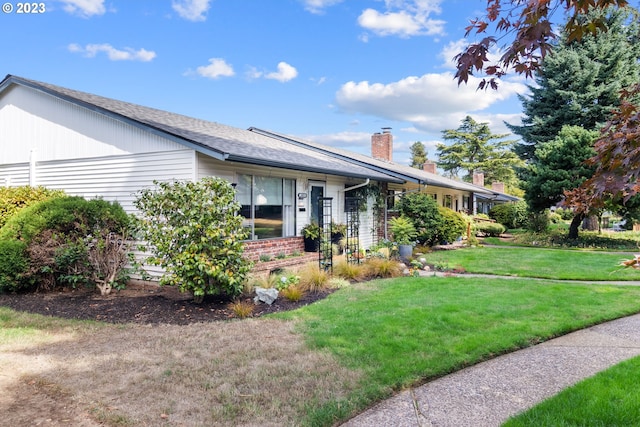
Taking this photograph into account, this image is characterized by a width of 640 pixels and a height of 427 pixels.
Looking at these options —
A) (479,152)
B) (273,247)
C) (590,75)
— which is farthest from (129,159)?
(479,152)

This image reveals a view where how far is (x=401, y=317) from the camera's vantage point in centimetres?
576

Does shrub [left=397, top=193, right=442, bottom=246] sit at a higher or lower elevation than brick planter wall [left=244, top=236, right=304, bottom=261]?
higher

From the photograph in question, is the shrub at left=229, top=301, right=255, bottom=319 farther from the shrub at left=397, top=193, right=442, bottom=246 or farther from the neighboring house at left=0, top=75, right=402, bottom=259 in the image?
the shrub at left=397, top=193, right=442, bottom=246

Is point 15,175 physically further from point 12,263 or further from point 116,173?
point 12,263

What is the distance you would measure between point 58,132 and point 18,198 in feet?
6.32

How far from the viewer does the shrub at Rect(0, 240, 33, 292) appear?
7535mm

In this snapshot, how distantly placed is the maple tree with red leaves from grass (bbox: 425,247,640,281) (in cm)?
795

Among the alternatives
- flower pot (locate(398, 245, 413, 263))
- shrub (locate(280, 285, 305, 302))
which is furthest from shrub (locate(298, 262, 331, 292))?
flower pot (locate(398, 245, 413, 263))

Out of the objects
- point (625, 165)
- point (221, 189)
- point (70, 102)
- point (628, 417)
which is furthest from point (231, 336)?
point (70, 102)

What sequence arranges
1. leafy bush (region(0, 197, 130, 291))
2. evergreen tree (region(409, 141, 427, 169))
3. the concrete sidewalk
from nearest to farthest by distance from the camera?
the concrete sidewalk
leafy bush (region(0, 197, 130, 291))
evergreen tree (region(409, 141, 427, 169))

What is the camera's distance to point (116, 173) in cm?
927

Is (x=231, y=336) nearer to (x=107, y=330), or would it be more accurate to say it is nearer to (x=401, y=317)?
(x=107, y=330)

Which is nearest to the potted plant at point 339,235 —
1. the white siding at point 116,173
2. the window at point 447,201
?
the white siding at point 116,173

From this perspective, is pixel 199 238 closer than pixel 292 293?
Yes
